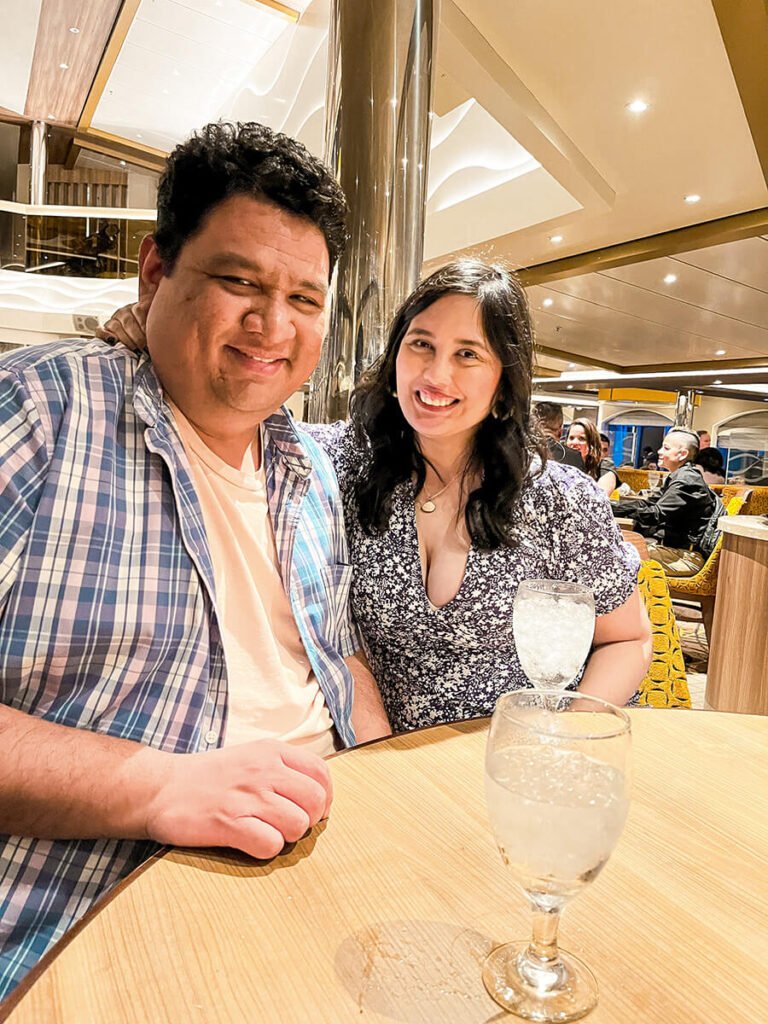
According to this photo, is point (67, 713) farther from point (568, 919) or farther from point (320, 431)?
point (320, 431)

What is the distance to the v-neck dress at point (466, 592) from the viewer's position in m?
1.60

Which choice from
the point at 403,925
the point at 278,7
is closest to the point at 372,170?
the point at 403,925

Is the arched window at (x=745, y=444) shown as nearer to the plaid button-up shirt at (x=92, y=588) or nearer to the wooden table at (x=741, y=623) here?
the wooden table at (x=741, y=623)

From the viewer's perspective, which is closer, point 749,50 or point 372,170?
point 372,170

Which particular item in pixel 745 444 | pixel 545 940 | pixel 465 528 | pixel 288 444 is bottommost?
pixel 545 940

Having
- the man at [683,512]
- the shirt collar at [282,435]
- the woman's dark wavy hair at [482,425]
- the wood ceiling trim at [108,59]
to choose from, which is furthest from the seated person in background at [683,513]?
the wood ceiling trim at [108,59]

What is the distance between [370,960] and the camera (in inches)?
24.0

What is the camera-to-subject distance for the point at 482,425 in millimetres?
1796

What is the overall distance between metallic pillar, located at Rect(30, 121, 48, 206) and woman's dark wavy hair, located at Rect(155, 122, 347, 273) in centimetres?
988

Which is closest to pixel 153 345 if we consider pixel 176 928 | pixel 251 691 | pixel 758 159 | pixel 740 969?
pixel 251 691

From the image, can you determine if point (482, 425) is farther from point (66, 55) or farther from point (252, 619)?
point (66, 55)

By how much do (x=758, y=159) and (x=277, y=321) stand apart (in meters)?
5.75

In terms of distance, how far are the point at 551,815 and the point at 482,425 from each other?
134 cm

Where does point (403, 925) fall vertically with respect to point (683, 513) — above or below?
below
